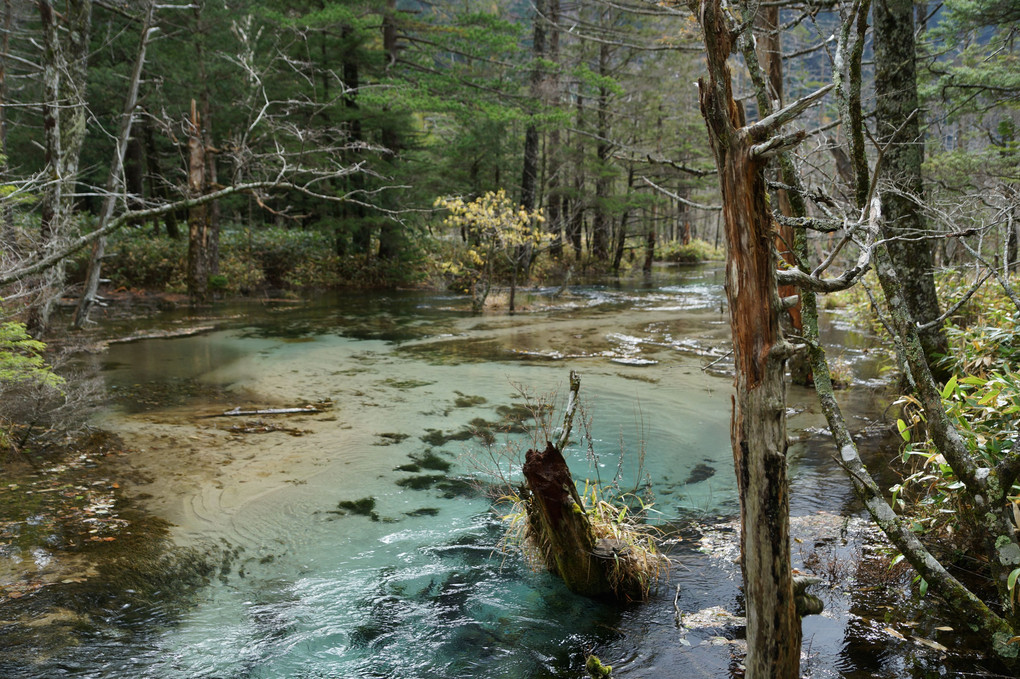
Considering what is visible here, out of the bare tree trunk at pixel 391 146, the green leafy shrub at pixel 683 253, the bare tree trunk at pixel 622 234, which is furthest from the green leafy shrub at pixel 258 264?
the green leafy shrub at pixel 683 253

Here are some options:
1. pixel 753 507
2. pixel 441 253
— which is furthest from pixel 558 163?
pixel 753 507

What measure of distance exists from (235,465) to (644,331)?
9.44 metres

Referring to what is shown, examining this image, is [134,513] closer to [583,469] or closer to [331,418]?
[331,418]

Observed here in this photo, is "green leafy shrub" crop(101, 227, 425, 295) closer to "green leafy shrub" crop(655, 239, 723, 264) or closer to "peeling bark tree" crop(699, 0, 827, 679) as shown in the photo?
"peeling bark tree" crop(699, 0, 827, 679)

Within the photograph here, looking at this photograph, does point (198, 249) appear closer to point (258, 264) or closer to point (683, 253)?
point (258, 264)

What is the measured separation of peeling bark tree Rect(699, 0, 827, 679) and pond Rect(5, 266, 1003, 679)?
573 mm

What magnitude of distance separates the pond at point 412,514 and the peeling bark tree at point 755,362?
573mm

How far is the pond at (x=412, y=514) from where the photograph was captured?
3576mm

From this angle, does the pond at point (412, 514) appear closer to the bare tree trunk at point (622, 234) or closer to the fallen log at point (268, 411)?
the fallen log at point (268, 411)

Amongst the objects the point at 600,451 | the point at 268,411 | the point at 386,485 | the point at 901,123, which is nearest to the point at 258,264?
the point at 268,411

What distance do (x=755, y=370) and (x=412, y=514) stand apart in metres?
3.56

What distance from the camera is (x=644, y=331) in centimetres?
1370

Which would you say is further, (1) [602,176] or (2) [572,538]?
(1) [602,176]

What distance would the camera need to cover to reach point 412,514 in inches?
211
